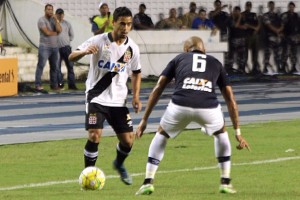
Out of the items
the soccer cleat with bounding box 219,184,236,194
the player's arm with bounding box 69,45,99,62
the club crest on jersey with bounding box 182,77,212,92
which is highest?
the player's arm with bounding box 69,45,99,62

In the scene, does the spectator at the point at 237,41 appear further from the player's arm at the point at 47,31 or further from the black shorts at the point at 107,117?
the black shorts at the point at 107,117

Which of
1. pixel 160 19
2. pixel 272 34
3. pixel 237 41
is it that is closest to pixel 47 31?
pixel 160 19

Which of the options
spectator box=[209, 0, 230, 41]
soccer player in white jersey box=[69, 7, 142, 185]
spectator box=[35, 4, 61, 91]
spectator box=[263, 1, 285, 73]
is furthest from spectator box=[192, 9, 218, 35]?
soccer player in white jersey box=[69, 7, 142, 185]

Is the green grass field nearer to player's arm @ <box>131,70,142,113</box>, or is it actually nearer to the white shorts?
the white shorts

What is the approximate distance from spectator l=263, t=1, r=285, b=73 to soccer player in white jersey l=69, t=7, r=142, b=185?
23.5m

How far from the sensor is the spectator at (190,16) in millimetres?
33859

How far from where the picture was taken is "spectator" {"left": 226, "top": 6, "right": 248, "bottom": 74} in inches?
1380

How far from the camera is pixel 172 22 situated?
33938 millimetres

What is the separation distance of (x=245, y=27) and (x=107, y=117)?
75.4ft

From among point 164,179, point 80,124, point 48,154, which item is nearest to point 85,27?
point 80,124

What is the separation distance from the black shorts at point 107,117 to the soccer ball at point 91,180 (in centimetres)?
58

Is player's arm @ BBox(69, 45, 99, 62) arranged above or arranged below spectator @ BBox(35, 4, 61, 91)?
above

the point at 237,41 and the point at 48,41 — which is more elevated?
the point at 48,41

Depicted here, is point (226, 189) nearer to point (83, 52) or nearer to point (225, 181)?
point (225, 181)
